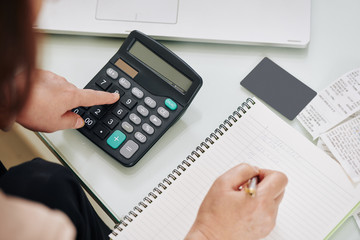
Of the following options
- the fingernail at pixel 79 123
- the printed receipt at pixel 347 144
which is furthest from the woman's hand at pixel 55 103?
the printed receipt at pixel 347 144

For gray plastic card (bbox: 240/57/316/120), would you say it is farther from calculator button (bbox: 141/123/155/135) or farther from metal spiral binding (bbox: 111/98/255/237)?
calculator button (bbox: 141/123/155/135)

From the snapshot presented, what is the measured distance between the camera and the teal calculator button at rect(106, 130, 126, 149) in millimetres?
623

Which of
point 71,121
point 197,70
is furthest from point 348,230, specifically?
point 71,121

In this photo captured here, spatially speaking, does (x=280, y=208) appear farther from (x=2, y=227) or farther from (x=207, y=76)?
(x=2, y=227)

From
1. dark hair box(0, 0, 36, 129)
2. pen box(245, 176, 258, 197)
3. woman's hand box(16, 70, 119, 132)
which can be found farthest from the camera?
woman's hand box(16, 70, 119, 132)

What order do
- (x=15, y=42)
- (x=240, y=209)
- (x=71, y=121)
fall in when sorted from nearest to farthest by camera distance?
(x=15, y=42), (x=240, y=209), (x=71, y=121)

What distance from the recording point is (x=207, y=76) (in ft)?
2.26

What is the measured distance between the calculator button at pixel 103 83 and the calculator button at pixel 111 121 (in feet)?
0.17

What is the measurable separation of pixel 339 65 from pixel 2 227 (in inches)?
23.3

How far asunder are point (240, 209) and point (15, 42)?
0.35 meters

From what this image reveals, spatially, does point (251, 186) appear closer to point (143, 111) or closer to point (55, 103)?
point (143, 111)

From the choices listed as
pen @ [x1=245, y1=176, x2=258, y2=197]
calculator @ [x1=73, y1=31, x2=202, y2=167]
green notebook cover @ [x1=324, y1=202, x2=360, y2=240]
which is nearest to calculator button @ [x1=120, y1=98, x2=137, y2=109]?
calculator @ [x1=73, y1=31, x2=202, y2=167]

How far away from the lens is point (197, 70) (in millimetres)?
696

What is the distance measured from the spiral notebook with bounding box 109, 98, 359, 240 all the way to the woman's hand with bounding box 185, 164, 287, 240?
0.06 metres
